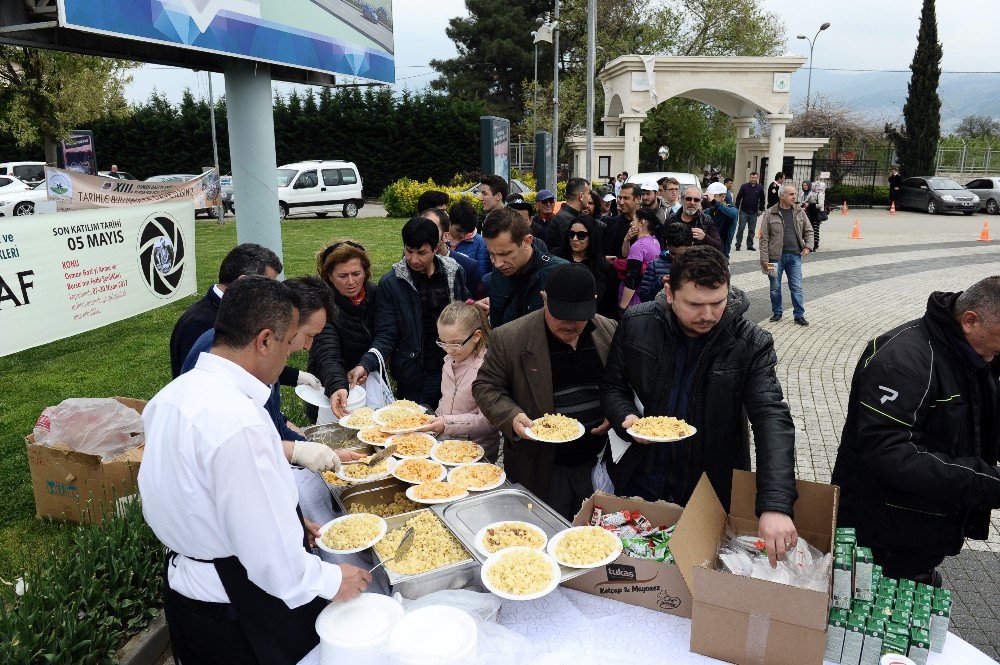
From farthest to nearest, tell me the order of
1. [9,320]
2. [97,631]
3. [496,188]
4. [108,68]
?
1. [108,68]
2. [496,188]
3. [9,320]
4. [97,631]

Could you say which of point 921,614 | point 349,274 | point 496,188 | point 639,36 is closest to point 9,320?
point 349,274

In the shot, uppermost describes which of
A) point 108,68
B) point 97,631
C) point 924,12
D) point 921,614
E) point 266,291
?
point 924,12

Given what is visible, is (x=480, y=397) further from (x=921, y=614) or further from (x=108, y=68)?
(x=108, y=68)

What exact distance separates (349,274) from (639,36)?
39.4 meters

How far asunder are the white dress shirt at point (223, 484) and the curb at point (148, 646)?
1.62 meters

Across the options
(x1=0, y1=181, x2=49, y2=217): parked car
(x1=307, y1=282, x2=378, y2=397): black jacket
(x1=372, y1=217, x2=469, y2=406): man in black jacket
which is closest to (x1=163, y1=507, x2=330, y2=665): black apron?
(x1=307, y1=282, x2=378, y2=397): black jacket

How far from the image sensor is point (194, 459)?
205 cm

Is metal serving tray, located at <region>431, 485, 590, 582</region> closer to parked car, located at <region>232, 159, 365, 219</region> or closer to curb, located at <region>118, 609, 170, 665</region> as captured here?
curb, located at <region>118, 609, 170, 665</region>

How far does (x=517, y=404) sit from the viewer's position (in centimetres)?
371

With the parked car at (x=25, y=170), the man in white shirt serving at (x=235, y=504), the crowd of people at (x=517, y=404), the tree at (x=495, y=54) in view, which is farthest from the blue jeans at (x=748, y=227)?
the tree at (x=495, y=54)

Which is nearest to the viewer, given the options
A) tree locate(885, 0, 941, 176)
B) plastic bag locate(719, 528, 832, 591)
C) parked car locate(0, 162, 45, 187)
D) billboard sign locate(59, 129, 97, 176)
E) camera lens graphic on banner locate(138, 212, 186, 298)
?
plastic bag locate(719, 528, 832, 591)

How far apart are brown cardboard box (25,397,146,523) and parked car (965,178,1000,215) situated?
34194 millimetres

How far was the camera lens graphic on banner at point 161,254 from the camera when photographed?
8.29 meters

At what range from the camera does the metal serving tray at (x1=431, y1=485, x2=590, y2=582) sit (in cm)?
304
